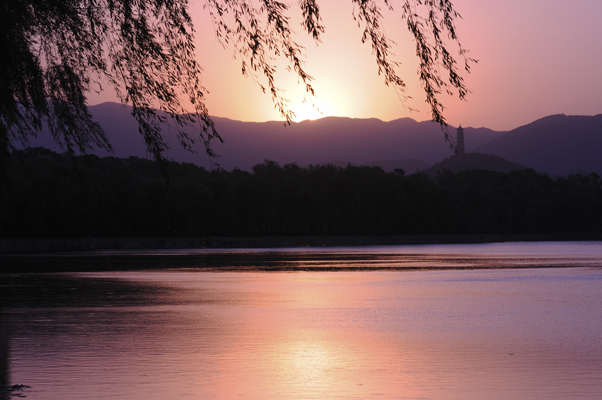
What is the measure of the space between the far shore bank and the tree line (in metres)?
1.19

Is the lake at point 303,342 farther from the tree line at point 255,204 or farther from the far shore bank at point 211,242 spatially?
the far shore bank at point 211,242

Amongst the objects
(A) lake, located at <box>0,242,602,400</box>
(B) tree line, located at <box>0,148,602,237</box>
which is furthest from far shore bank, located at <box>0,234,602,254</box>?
(A) lake, located at <box>0,242,602,400</box>

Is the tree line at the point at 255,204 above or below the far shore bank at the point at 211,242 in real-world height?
above

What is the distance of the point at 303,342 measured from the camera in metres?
21.5

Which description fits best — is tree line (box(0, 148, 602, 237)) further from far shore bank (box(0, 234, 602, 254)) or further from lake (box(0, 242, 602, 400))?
lake (box(0, 242, 602, 400))

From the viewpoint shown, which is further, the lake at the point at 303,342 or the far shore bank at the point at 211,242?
the far shore bank at the point at 211,242

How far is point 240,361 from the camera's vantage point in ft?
→ 58.5

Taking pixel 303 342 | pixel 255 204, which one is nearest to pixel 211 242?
pixel 255 204

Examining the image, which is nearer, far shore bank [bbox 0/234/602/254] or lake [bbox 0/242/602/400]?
lake [bbox 0/242/602/400]

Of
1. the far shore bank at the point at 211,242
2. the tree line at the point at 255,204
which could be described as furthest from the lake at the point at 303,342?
the far shore bank at the point at 211,242

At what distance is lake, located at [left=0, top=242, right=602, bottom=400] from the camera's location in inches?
578

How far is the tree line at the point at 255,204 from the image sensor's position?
401 ft

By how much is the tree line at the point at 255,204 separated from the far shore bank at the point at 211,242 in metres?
1.19

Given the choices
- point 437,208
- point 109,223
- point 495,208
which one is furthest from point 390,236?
point 109,223
